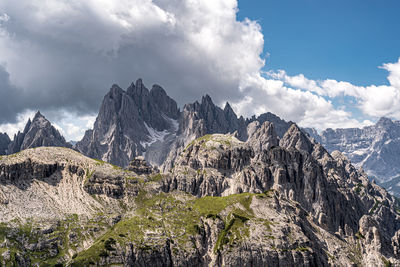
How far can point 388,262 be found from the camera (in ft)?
651

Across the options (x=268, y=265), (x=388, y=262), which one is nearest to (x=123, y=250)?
(x=268, y=265)

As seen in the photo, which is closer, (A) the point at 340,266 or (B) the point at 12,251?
(B) the point at 12,251

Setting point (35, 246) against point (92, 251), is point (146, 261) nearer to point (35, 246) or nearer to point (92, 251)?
point (92, 251)

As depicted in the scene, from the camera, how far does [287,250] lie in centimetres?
19850

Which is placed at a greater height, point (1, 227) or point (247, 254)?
point (1, 227)

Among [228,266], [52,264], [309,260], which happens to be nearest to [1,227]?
[52,264]

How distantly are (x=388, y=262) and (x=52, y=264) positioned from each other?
192751 millimetres

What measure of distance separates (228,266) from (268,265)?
915 inches

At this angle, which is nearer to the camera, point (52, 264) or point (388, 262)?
point (52, 264)

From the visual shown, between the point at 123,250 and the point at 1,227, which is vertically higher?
the point at 1,227

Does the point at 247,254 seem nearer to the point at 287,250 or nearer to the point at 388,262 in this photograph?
the point at 287,250

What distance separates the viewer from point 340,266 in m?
199

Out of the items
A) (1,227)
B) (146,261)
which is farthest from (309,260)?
(1,227)

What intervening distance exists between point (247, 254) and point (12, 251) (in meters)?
131
